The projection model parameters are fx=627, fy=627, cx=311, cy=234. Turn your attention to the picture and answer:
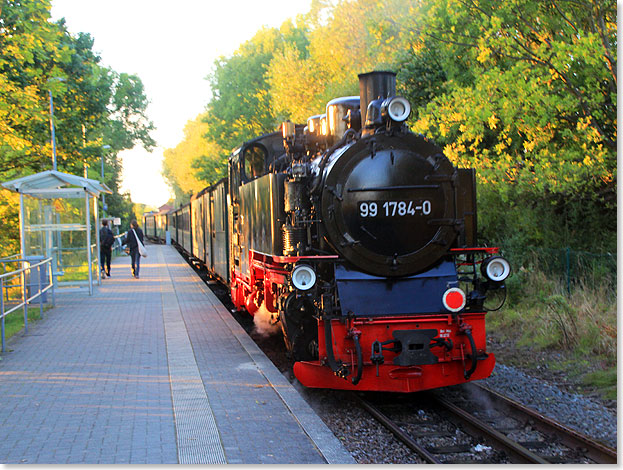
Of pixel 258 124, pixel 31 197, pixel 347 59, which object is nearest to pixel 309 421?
pixel 31 197

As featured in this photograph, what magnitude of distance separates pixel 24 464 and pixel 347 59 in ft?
79.1

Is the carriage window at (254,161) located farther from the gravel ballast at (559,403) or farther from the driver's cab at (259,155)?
the gravel ballast at (559,403)

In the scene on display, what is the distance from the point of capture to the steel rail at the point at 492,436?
459cm

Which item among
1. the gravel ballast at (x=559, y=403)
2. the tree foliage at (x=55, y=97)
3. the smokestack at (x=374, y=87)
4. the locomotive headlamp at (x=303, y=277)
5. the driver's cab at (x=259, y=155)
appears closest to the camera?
the gravel ballast at (x=559, y=403)

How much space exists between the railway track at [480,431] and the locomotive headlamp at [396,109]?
2.84 m

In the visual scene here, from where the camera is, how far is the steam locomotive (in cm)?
585

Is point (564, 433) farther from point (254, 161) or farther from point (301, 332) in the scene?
point (254, 161)

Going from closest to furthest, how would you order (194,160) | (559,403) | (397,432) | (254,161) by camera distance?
1. (397,432)
2. (559,403)
3. (254,161)
4. (194,160)

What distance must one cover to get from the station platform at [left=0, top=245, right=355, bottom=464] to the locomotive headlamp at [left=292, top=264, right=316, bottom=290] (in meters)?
1.07

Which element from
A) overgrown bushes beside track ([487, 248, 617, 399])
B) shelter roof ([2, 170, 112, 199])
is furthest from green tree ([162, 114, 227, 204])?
overgrown bushes beside track ([487, 248, 617, 399])

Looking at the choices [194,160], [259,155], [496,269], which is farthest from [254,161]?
[194,160]

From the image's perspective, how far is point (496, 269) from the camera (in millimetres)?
6305

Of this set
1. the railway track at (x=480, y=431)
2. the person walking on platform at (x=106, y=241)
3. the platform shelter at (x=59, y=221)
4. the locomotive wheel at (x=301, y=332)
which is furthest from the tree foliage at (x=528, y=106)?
the person walking on platform at (x=106, y=241)

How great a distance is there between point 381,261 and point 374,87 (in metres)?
1.99
